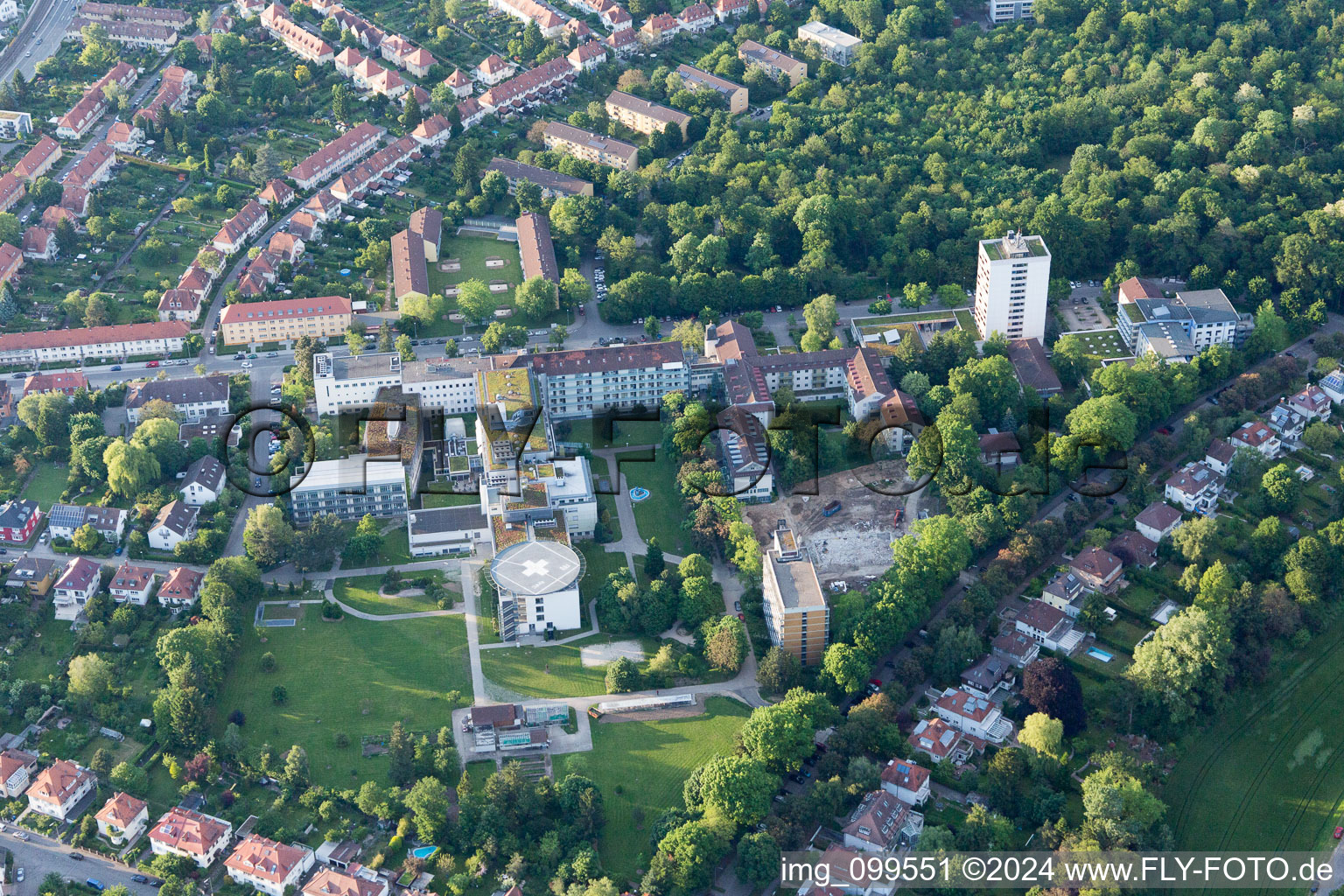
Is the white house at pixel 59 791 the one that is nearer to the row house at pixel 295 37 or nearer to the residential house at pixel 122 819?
the residential house at pixel 122 819

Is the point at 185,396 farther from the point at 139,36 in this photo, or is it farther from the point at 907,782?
the point at 139,36

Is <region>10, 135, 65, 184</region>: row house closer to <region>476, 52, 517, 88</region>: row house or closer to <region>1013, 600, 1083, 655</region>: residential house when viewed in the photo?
<region>476, 52, 517, 88</region>: row house

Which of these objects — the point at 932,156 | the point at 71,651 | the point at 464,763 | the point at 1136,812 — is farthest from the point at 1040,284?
the point at 71,651

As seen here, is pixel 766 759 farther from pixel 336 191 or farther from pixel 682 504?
pixel 336 191

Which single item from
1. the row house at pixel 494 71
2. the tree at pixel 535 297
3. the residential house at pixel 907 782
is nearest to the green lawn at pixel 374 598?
the tree at pixel 535 297

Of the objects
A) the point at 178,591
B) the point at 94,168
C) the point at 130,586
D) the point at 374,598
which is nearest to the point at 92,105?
the point at 94,168

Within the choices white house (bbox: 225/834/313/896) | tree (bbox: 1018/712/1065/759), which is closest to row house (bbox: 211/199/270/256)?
white house (bbox: 225/834/313/896)
